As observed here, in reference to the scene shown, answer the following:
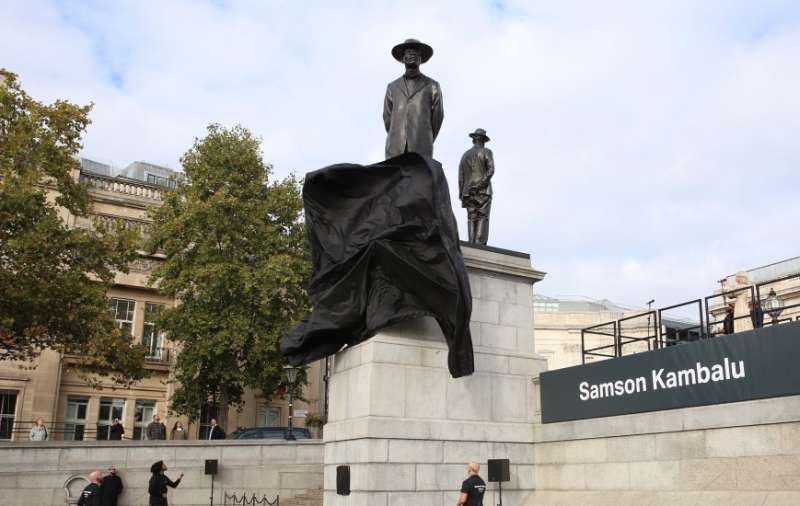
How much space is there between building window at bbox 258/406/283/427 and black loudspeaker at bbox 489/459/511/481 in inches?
1336

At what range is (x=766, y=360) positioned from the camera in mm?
12031

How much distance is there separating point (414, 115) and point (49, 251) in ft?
48.0

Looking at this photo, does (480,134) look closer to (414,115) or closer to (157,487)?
(414,115)

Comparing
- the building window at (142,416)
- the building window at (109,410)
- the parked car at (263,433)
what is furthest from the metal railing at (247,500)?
the building window at (109,410)

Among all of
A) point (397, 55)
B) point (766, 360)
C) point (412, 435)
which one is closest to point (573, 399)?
point (412, 435)

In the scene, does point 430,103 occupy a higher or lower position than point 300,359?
higher

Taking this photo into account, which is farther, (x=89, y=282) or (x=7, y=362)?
(x=7, y=362)

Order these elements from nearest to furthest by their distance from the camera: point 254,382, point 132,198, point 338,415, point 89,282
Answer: point 338,415, point 89,282, point 254,382, point 132,198

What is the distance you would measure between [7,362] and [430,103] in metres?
30.9

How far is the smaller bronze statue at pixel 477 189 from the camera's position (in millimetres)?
18250

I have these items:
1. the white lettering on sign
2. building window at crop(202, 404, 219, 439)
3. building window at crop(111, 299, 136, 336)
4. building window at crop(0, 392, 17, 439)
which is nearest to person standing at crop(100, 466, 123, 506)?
the white lettering on sign

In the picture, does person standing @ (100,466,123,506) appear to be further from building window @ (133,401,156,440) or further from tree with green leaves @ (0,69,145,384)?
building window @ (133,401,156,440)

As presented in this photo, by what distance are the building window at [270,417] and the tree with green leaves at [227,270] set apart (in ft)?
31.7

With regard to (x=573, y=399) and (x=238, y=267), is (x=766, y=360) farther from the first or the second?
(x=238, y=267)
